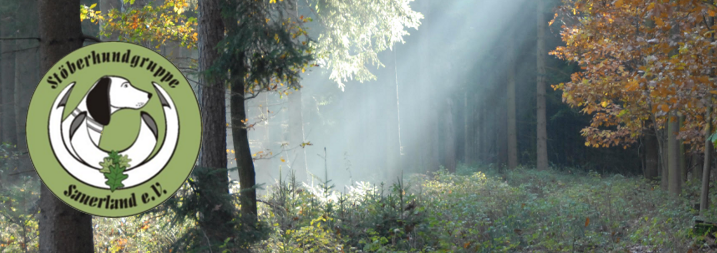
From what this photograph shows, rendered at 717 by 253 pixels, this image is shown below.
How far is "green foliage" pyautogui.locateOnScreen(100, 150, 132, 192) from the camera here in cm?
343

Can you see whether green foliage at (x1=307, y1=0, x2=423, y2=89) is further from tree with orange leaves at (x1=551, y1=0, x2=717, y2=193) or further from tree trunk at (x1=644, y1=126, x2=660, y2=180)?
tree trunk at (x1=644, y1=126, x2=660, y2=180)

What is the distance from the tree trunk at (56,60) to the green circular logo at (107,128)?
1.04 m

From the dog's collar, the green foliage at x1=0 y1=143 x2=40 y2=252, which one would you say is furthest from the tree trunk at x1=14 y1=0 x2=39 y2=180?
the dog's collar

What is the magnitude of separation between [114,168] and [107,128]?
291 millimetres

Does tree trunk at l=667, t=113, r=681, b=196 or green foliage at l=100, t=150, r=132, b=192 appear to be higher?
green foliage at l=100, t=150, r=132, b=192

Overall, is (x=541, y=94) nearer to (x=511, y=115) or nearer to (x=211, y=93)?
(x=511, y=115)

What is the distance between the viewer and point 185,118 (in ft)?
12.0

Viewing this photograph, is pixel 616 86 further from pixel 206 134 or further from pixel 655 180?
pixel 206 134

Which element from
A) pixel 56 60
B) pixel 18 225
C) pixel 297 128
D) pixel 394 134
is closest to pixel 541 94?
pixel 394 134

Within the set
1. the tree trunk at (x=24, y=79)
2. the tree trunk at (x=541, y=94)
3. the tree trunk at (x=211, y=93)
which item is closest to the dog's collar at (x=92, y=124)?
the tree trunk at (x=211, y=93)

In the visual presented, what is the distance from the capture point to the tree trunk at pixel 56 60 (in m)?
4.44

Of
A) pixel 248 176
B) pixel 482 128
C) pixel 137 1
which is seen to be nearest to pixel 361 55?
pixel 137 1

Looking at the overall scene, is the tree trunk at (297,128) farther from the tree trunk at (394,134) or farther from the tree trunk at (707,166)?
the tree trunk at (707,166)

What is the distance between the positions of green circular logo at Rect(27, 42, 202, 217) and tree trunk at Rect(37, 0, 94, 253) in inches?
41.1
